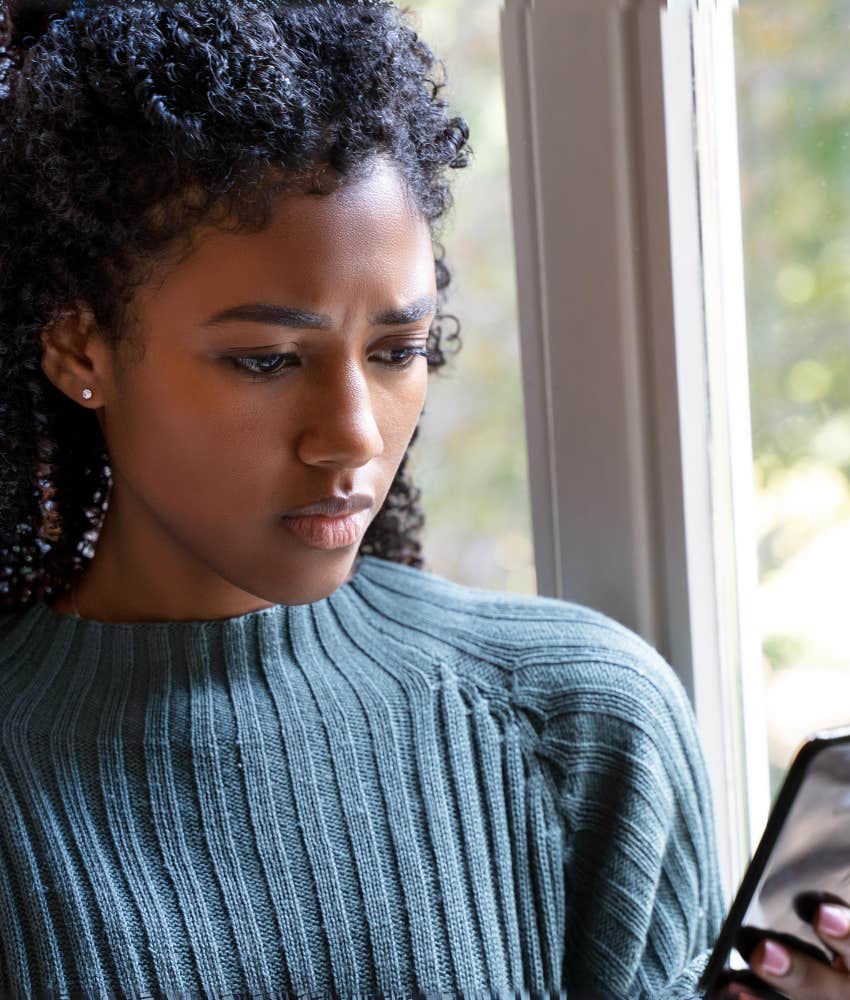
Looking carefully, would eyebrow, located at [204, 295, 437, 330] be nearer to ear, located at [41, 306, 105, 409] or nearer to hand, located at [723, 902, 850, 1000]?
ear, located at [41, 306, 105, 409]

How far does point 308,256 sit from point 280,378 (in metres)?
0.08

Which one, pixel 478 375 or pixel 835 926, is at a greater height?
pixel 478 375

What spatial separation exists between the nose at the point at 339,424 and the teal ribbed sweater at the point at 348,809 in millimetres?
200

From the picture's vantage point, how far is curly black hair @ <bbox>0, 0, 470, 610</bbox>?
2.67 feet

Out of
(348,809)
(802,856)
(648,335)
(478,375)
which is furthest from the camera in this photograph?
(478,375)

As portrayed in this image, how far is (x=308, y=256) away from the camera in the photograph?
0.80m

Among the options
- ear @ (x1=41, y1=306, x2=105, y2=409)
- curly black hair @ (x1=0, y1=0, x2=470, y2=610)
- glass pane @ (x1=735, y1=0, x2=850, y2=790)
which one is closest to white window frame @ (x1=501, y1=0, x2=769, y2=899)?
glass pane @ (x1=735, y1=0, x2=850, y2=790)

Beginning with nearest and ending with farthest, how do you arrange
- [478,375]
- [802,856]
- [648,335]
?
[802,856], [648,335], [478,375]

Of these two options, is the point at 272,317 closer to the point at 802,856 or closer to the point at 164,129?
the point at 164,129

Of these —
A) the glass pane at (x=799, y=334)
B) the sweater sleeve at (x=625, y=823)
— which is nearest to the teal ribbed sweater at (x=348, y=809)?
the sweater sleeve at (x=625, y=823)

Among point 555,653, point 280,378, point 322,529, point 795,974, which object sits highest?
point 280,378

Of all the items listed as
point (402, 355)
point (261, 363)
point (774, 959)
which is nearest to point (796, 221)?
point (402, 355)

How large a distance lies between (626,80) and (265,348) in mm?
406

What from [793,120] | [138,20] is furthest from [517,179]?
[138,20]
